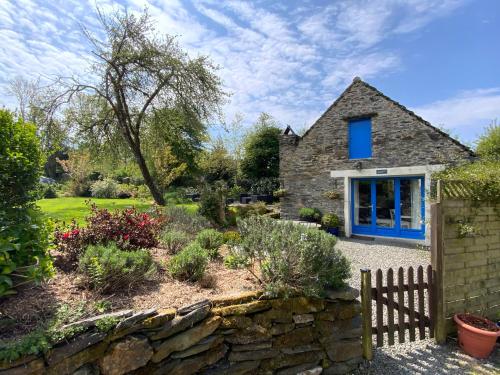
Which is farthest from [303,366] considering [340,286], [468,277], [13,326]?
[468,277]

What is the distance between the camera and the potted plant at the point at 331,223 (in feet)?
38.0

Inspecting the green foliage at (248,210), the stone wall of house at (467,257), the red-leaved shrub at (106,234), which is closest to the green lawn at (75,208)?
the green foliage at (248,210)

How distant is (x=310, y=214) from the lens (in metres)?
12.0

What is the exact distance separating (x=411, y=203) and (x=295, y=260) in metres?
9.13

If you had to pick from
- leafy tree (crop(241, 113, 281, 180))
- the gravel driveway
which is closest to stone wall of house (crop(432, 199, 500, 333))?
the gravel driveway

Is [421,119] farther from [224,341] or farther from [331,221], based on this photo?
[224,341]

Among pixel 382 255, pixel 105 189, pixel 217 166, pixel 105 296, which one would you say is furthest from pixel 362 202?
pixel 105 189

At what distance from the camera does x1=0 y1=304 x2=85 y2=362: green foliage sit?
6.59 feet

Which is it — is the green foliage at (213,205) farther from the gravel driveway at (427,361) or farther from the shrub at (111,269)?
the gravel driveway at (427,361)

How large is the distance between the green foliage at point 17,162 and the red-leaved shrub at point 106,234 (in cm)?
123

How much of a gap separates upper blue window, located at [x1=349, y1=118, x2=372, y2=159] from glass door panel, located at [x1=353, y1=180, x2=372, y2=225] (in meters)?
1.16

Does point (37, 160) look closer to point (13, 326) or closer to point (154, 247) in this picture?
point (13, 326)

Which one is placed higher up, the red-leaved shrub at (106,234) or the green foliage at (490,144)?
the green foliage at (490,144)

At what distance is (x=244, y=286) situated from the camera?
333 cm
